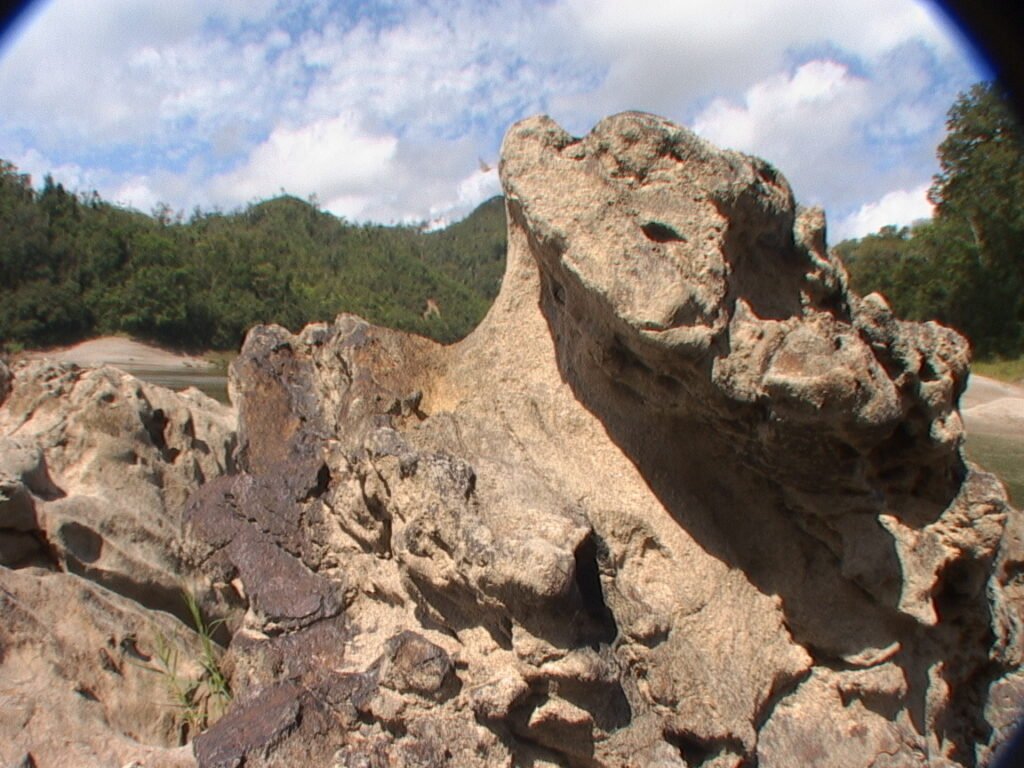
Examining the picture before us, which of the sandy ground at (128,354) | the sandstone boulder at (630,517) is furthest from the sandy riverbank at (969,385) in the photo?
the sandstone boulder at (630,517)

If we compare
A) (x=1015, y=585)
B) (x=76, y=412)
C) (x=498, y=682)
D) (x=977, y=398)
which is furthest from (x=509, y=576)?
(x=977, y=398)

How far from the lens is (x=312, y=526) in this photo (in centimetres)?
296

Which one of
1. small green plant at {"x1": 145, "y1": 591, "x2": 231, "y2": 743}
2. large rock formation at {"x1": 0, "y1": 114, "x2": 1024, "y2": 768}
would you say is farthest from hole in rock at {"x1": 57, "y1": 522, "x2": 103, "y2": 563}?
small green plant at {"x1": 145, "y1": 591, "x2": 231, "y2": 743}

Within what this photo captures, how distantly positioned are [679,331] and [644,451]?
26.6 inches

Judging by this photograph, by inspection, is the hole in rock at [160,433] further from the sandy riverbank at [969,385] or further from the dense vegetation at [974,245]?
the dense vegetation at [974,245]

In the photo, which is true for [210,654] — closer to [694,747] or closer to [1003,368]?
[694,747]

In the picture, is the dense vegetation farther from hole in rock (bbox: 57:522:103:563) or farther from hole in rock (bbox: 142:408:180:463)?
hole in rock (bbox: 57:522:103:563)

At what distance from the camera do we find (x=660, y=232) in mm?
2566

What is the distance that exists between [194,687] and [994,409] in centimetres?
1677

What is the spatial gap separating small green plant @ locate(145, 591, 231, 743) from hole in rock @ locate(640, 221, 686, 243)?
2.05 m

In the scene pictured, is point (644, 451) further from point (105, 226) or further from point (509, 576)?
point (105, 226)

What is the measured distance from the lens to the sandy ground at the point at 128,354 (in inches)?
1308

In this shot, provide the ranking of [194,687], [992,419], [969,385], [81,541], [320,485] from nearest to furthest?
1. [194,687]
2. [320,485]
3. [81,541]
4. [969,385]
5. [992,419]

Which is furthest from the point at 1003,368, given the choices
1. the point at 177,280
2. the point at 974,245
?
the point at 177,280
